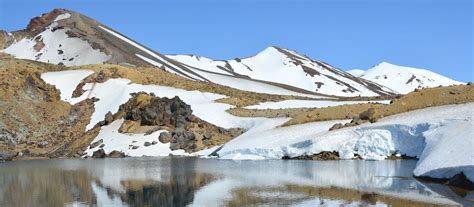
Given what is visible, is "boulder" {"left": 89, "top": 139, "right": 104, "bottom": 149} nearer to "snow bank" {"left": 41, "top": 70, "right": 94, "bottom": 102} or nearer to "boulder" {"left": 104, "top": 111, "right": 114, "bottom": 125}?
"boulder" {"left": 104, "top": 111, "right": 114, "bottom": 125}

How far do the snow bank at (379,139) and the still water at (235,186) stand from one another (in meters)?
2.57

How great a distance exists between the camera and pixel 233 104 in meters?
74.6

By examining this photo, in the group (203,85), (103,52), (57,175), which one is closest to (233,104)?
(203,85)

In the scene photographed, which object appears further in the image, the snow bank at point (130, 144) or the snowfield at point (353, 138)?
the snow bank at point (130, 144)

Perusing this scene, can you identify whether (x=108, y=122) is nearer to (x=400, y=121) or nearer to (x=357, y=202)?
(x=400, y=121)

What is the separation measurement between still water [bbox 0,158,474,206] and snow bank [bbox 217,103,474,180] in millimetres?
2572

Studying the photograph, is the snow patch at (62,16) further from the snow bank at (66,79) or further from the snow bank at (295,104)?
the snow bank at (295,104)

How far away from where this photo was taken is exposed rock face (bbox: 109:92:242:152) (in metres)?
58.8

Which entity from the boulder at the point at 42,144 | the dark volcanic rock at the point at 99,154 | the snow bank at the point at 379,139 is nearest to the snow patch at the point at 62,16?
the boulder at the point at 42,144

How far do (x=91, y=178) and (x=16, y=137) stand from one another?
35.8m

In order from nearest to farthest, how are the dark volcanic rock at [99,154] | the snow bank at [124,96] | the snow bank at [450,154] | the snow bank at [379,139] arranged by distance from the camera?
the snow bank at [450,154]
the snow bank at [379,139]
the dark volcanic rock at [99,154]
the snow bank at [124,96]

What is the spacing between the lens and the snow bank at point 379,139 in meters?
30.9

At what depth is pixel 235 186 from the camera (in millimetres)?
28406

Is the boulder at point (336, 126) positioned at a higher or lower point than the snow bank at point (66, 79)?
lower
